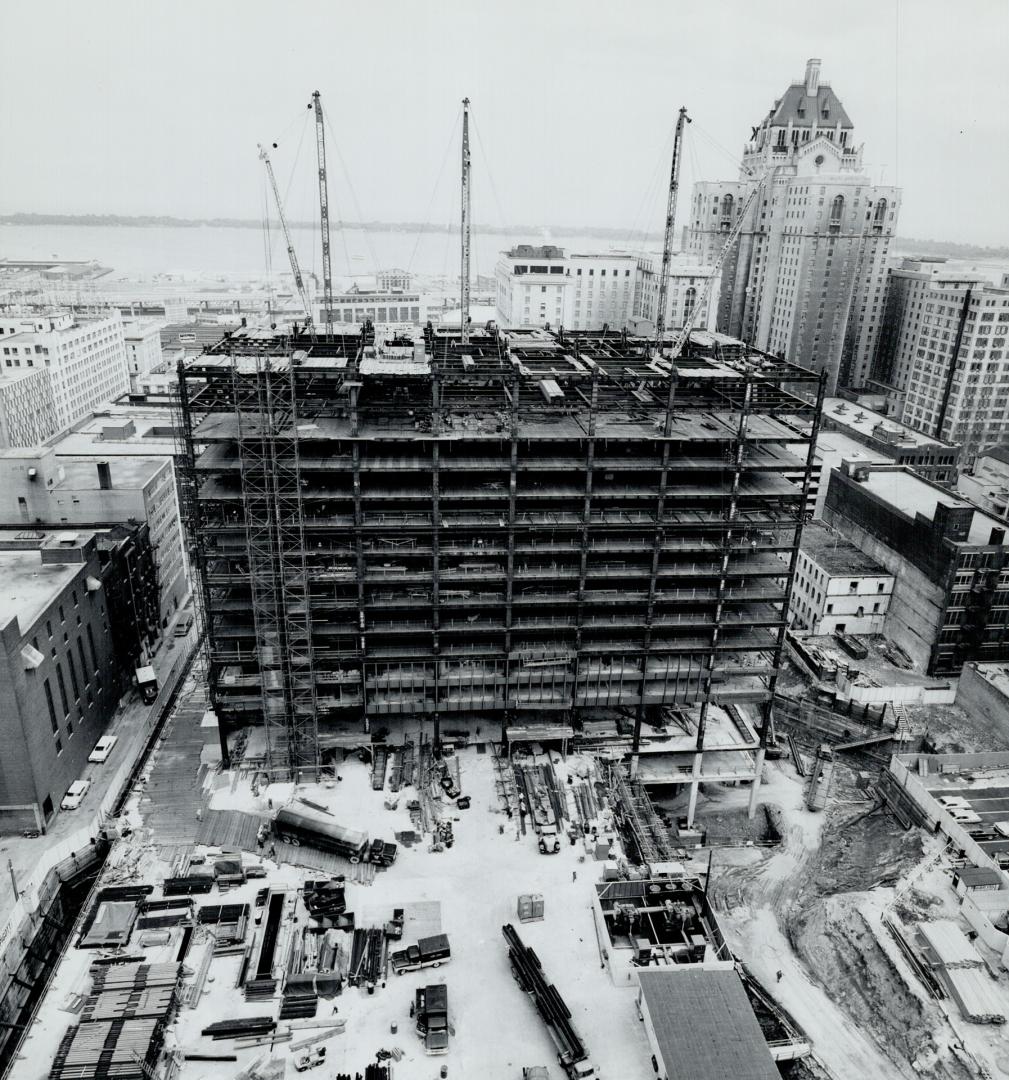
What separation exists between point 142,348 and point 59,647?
13544 cm

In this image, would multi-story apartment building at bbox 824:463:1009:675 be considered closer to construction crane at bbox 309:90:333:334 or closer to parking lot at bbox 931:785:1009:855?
parking lot at bbox 931:785:1009:855

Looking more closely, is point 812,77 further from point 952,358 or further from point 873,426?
point 873,426

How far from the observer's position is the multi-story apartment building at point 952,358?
433 feet

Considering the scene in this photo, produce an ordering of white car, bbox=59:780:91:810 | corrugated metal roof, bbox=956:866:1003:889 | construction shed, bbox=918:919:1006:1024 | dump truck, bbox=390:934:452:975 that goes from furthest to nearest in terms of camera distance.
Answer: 1. white car, bbox=59:780:91:810
2. corrugated metal roof, bbox=956:866:1003:889
3. construction shed, bbox=918:919:1006:1024
4. dump truck, bbox=390:934:452:975

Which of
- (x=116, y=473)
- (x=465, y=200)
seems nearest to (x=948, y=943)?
(x=116, y=473)

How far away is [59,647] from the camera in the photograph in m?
60.5

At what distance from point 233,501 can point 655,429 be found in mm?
29442

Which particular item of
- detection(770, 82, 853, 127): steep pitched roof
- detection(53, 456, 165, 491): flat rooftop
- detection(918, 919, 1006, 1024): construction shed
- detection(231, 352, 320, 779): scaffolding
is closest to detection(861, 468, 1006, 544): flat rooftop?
detection(918, 919, 1006, 1024): construction shed

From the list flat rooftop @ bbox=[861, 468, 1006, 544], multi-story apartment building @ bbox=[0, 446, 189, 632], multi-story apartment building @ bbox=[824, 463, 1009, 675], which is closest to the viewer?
multi-story apartment building @ bbox=[824, 463, 1009, 675]

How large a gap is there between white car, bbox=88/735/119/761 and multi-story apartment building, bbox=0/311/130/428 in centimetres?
8777

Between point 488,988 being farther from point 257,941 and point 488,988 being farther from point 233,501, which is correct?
point 233,501

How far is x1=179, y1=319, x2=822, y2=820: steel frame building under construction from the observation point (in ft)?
182

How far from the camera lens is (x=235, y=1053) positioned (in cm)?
3938

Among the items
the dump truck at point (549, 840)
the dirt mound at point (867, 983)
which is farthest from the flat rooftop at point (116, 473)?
the dirt mound at point (867, 983)
